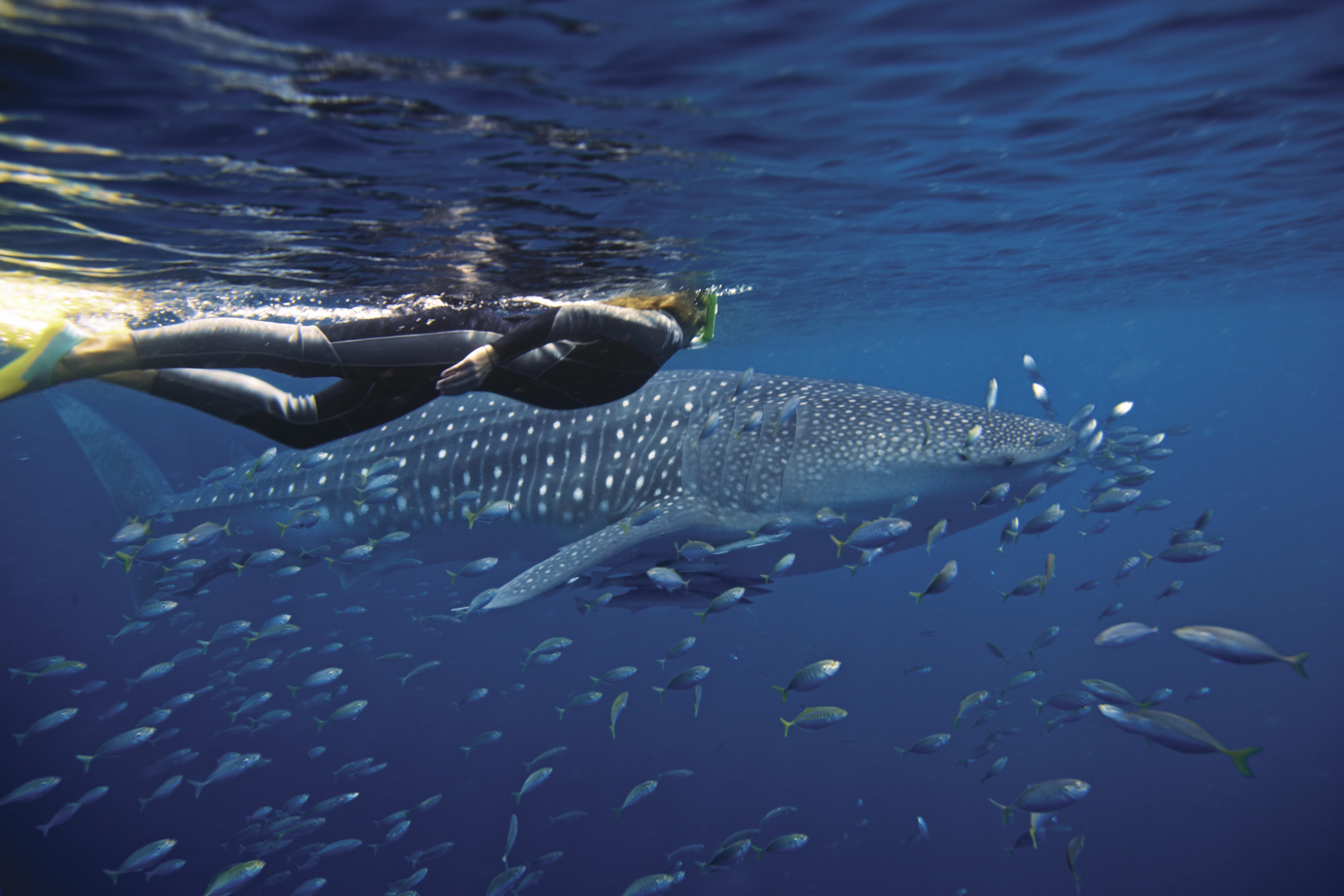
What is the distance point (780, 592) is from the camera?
113 feet

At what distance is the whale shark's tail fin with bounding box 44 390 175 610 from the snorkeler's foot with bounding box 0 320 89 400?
26.0ft

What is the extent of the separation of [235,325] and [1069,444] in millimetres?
6216

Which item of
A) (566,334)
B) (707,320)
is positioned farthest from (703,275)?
(566,334)

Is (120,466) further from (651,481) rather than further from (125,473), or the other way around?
(651,481)

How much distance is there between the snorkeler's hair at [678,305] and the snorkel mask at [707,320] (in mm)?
68

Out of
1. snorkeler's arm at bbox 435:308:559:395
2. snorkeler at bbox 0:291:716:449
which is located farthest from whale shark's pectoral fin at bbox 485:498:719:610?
snorkeler's arm at bbox 435:308:559:395

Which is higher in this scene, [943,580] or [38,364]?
[38,364]

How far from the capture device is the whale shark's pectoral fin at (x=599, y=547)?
186 inches

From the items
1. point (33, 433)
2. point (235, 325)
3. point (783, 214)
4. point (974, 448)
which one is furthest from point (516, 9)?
point (33, 433)

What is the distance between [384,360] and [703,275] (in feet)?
28.7

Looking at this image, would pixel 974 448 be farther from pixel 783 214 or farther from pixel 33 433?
pixel 33 433

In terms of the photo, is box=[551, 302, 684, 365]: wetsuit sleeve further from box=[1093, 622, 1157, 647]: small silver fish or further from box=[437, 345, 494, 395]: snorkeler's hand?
box=[1093, 622, 1157, 647]: small silver fish

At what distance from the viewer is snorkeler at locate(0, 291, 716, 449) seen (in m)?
3.17

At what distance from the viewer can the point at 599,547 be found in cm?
519
